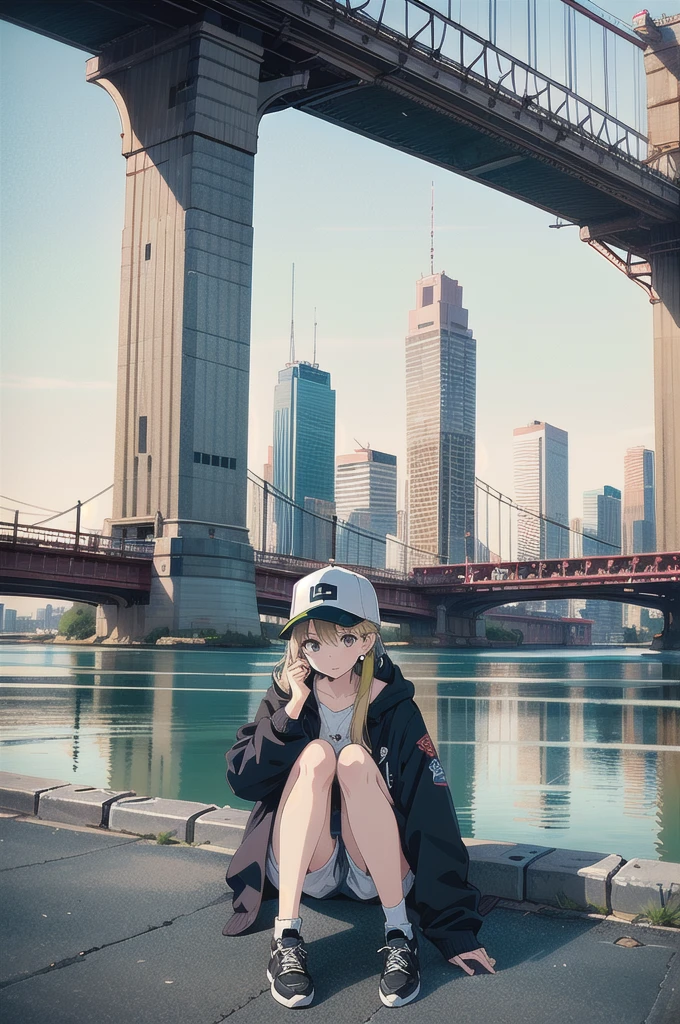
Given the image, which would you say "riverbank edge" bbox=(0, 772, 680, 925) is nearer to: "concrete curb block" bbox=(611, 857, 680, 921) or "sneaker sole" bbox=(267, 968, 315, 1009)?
"concrete curb block" bbox=(611, 857, 680, 921)

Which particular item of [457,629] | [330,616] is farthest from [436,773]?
[457,629]

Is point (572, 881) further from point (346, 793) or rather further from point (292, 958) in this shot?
point (292, 958)

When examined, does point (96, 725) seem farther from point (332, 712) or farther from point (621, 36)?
point (621, 36)

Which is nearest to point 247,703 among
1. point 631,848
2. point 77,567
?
point 631,848

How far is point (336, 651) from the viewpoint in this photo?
428 centimetres

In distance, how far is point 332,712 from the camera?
14.2 ft

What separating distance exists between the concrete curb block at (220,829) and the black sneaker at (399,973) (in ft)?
6.45

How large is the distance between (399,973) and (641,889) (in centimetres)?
148

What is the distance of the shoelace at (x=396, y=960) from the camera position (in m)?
3.83

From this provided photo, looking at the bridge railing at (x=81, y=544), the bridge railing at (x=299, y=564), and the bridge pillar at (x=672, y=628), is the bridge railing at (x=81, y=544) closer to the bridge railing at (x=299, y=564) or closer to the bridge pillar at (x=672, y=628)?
the bridge railing at (x=299, y=564)

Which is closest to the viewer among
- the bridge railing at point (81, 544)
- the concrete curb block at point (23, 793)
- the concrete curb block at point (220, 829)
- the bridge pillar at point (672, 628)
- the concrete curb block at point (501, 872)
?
the concrete curb block at point (501, 872)

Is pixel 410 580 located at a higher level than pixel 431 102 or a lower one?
lower

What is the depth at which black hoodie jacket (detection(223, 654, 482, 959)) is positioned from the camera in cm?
418

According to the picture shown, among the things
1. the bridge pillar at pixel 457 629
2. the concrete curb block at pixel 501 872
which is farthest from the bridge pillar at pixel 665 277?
the concrete curb block at pixel 501 872
